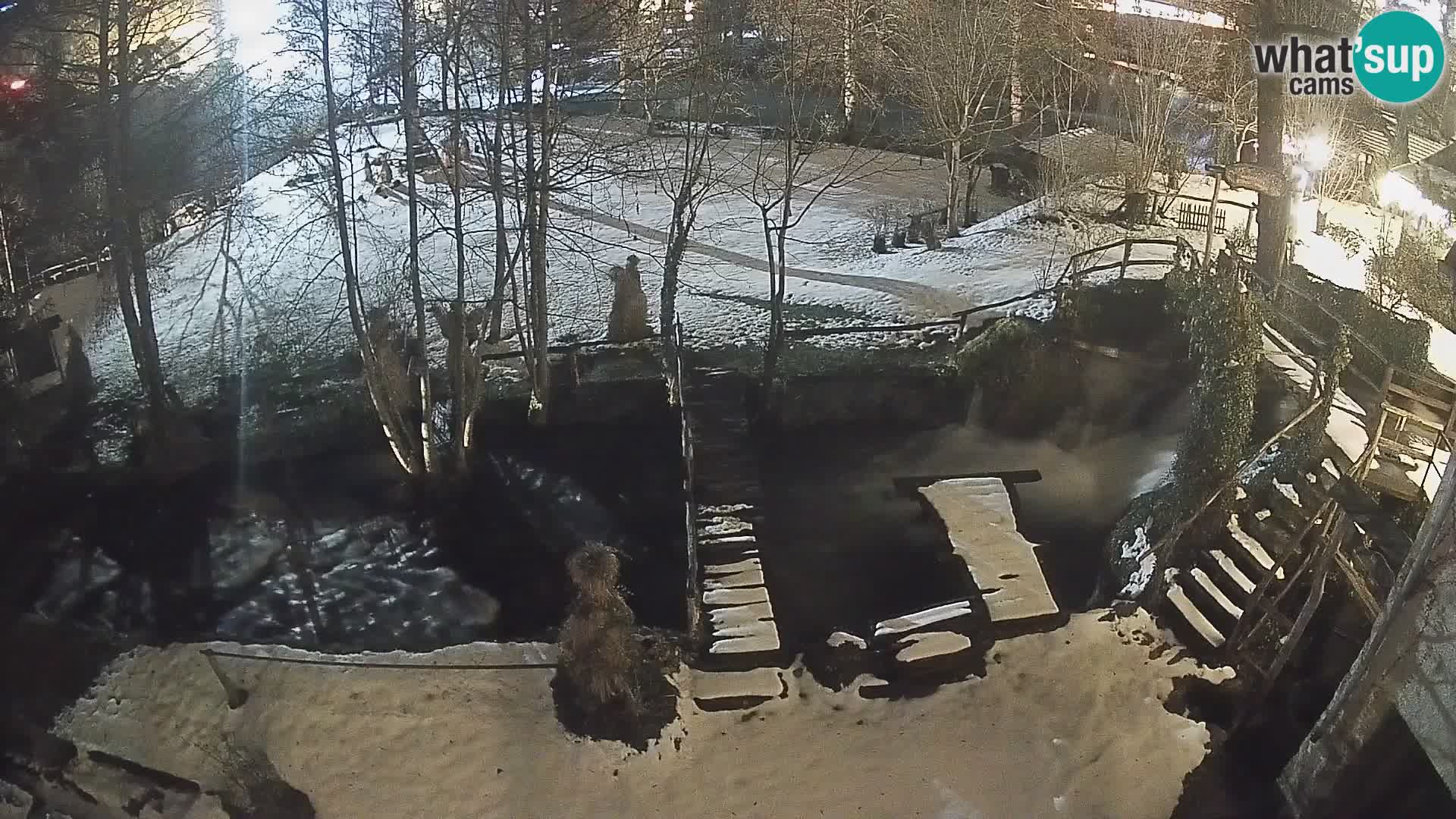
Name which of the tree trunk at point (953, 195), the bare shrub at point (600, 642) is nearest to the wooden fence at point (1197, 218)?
the tree trunk at point (953, 195)

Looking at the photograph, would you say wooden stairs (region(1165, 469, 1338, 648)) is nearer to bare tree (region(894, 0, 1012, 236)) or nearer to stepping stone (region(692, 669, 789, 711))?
stepping stone (region(692, 669, 789, 711))

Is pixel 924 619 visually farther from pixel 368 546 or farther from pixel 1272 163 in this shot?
pixel 1272 163

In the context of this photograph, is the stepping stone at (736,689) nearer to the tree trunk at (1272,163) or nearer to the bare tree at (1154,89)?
the tree trunk at (1272,163)

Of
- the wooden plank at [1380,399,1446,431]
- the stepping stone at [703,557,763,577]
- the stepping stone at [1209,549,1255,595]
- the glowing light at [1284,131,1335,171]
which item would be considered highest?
the glowing light at [1284,131,1335,171]

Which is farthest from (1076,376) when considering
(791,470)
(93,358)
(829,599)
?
(93,358)

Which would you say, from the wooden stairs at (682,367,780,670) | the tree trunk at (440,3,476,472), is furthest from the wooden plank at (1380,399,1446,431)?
the tree trunk at (440,3,476,472)

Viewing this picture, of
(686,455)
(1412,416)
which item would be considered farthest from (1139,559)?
(686,455)
